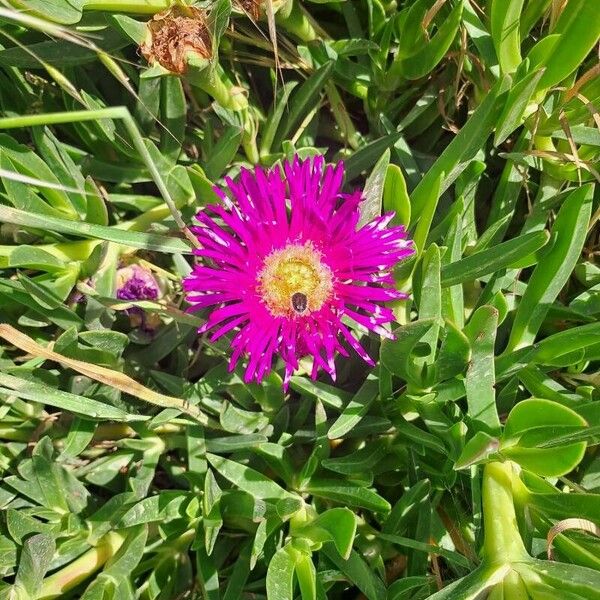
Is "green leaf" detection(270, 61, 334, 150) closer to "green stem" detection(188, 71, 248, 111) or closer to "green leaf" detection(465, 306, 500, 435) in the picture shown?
"green stem" detection(188, 71, 248, 111)

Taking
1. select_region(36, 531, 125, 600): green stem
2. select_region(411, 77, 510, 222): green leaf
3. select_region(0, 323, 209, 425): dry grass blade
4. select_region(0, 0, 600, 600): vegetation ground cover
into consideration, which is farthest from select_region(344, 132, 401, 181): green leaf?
select_region(36, 531, 125, 600): green stem

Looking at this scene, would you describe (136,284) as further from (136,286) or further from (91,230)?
(91,230)

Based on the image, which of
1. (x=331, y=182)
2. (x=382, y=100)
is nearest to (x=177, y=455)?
(x=331, y=182)

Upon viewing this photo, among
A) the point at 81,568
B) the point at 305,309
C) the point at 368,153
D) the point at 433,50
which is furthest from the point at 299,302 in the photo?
the point at 81,568

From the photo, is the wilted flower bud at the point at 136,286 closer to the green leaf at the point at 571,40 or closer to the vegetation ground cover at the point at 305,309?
the vegetation ground cover at the point at 305,309

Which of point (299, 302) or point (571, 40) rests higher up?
point (571, 40)

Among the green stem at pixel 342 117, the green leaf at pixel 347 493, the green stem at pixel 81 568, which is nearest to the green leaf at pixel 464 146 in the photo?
the green stem at pixel 342 117
